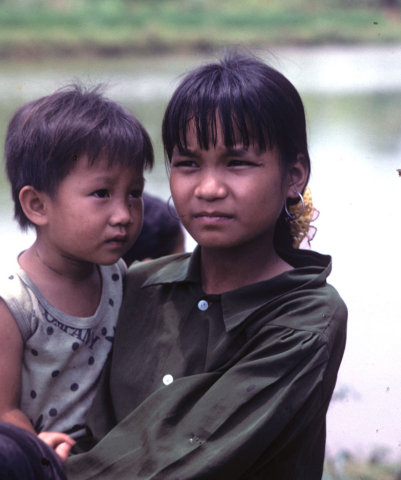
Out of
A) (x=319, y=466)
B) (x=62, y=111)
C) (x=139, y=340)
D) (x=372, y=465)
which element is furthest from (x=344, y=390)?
(x=62, y=111)

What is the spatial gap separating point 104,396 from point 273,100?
91 centimetres

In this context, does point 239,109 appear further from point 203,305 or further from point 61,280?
point 61,280

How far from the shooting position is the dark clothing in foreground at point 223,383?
1465 millimetres

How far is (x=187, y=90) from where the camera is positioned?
1713mm

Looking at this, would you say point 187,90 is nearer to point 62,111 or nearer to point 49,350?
point 62,111

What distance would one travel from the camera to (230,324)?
1.65 m

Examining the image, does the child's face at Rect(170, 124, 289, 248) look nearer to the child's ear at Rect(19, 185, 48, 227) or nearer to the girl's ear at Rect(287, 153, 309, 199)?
the girl's ear at Rect(287, 153, 309, 199)

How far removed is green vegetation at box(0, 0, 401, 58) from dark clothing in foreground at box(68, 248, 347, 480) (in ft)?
4.38

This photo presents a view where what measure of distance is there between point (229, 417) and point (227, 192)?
0.53 m

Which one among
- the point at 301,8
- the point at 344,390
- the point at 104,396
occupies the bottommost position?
the point at 344,390

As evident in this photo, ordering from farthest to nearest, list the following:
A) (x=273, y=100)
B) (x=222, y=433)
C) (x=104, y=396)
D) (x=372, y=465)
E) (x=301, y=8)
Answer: (x=301, y=8)
(x=372, y=465)
(x=104, y=396)
(x=273, y=100)
(x=222, y=433)

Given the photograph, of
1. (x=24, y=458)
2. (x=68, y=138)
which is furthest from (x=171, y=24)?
(x=24, y=458)

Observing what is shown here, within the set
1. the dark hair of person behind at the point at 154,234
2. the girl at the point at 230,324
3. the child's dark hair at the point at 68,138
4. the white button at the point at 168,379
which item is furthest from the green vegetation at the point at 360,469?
the child's dark hair at the point at 68,138

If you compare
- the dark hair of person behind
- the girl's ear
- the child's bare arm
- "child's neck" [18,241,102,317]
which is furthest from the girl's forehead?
the dark hair of person behind
